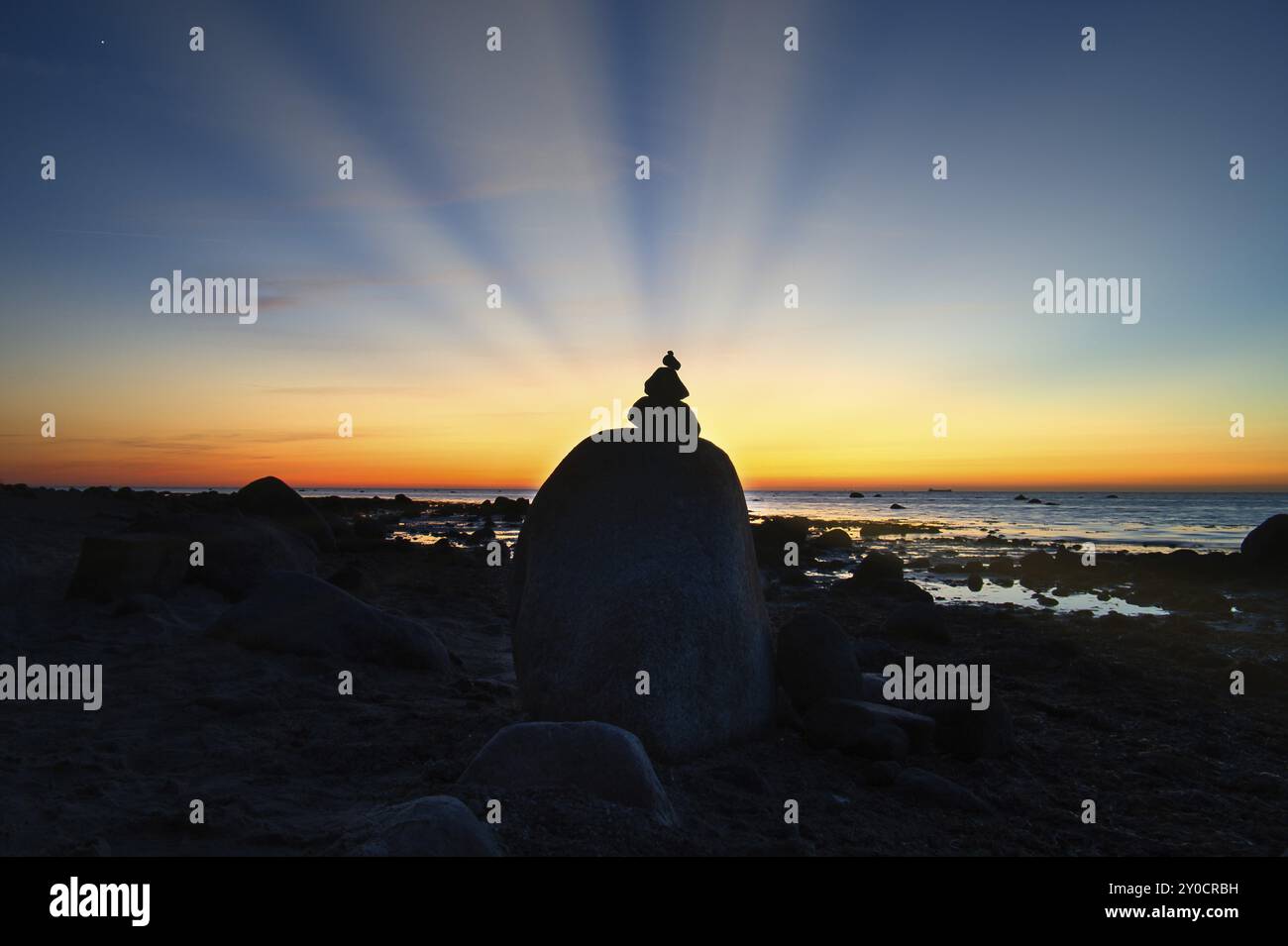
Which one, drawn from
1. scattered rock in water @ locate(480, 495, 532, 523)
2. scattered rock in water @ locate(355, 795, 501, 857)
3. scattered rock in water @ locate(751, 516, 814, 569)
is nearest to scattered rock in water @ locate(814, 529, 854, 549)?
scattered rock in water @ locate(751, 516, 814, 569)

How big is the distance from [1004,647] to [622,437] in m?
6.40

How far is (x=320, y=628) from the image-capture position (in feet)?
25.4

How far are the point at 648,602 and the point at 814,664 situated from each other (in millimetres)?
1683

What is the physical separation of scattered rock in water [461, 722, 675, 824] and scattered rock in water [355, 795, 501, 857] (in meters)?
0.74

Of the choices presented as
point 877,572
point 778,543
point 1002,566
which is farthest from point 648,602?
point 778,543

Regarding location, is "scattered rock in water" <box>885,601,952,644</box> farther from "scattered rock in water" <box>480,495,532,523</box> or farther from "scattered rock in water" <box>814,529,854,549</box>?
"scattered rock in water" <box>480,495,532,523</box>

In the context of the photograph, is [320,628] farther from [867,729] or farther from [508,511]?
[508,511]

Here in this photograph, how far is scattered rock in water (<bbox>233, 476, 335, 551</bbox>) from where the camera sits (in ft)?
59.2

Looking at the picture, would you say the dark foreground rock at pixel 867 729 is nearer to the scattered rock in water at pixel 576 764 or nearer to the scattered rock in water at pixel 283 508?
the scattered rock in water at pixel 576 764

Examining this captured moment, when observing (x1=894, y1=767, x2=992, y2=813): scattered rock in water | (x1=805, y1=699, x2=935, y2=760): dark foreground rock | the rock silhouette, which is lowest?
(x1=894, y1=767, x2=992, y2=813): scattered rock in water

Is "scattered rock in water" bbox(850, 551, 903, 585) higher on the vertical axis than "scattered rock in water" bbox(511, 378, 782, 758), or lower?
lower

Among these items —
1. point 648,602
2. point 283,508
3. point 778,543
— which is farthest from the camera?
point 778,543
